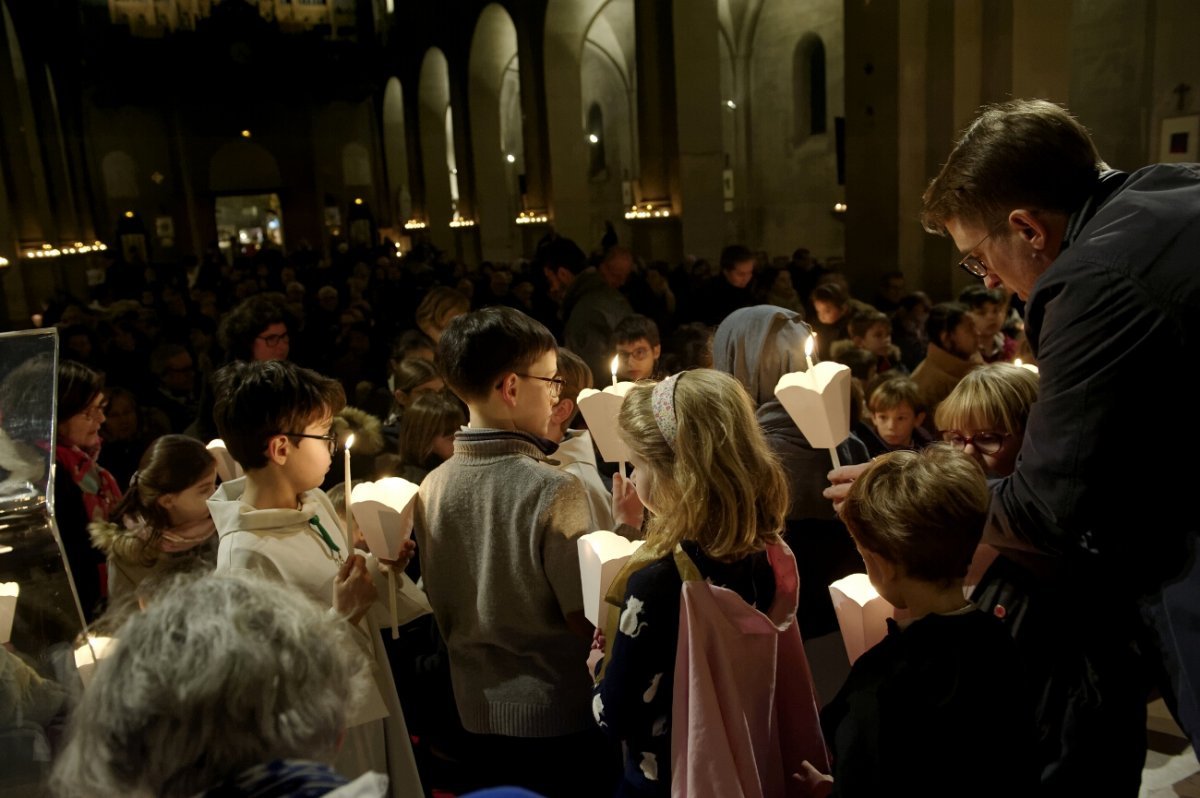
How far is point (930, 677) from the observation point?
1.57 meters

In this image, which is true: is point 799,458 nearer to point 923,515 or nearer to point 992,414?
point 992,414

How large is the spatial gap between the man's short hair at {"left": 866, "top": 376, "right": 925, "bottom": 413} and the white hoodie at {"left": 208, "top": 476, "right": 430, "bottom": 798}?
2.32m

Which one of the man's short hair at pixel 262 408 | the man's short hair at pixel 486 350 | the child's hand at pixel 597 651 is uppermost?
the man's short hair at pixel 486 350

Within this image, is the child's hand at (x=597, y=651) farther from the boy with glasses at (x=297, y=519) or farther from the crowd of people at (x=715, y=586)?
the boy with glasses at (x=297, y=519)

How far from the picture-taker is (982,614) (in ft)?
5.39

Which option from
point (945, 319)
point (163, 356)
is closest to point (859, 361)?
point (945, 319)

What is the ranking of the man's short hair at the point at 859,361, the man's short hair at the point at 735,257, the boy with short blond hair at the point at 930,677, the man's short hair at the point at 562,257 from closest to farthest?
1. the boy with short blond hair at the point at 930,677
2. the man's short hair at the point at 859,361
3. the man's short hair at the point at 735,257
4. the man's short hair at the point at 562,257

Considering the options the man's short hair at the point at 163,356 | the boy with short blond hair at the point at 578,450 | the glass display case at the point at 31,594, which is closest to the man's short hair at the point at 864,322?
the boy with short blond hair at the point at 578,450

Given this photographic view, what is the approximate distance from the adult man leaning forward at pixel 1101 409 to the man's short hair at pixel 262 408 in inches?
51.9

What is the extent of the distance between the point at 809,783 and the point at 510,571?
807 mm

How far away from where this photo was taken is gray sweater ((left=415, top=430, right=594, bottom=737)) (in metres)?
2.17

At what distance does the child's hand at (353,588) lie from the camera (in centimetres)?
199

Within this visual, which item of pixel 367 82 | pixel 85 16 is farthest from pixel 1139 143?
pixel 85 16

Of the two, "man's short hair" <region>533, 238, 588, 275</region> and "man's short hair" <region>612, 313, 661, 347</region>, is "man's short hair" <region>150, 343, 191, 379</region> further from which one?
"man's short hair" <region>612, 313, 661, 347</region>
